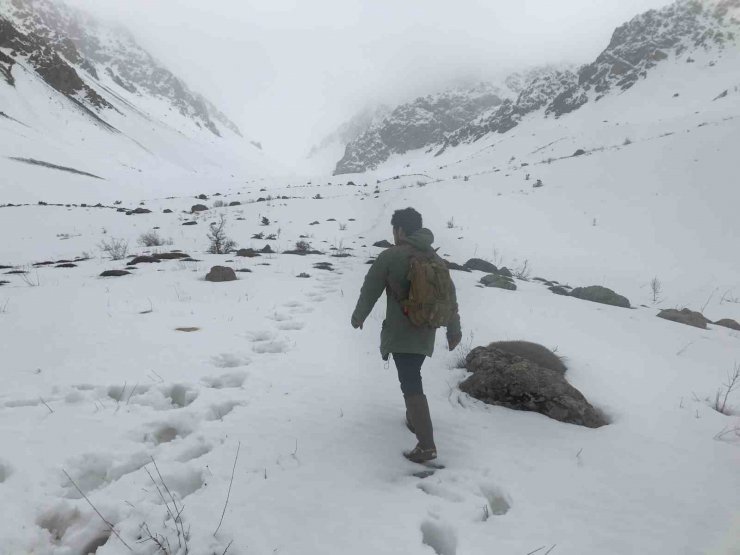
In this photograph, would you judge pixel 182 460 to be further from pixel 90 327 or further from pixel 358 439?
pixel 90 327

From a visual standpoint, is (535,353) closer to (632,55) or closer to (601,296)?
(601,296)

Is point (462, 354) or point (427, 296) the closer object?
point (427, 296)

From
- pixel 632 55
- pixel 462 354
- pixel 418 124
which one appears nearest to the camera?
pixel 462 354

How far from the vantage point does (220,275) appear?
8125mm

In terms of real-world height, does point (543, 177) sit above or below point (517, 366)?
above

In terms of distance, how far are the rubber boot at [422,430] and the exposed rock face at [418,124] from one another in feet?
421

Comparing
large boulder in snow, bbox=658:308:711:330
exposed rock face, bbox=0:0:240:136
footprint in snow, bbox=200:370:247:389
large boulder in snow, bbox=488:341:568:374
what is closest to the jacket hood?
large boulder in snow, bbox=488:341:568:374

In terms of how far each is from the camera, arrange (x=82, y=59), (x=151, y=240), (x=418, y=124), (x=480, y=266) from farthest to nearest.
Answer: (x=418, y=124), (x=82, y=59), (x=151, y=240), (x=480, y=266)

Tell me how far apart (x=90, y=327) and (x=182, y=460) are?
324cm

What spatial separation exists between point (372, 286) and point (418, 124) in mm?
140795

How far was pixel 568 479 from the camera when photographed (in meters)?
3.04

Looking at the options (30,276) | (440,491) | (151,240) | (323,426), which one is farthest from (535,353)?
(151,240)

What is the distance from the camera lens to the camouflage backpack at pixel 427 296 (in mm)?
Answer: 3121

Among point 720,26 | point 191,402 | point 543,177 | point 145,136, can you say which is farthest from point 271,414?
point 720,26
